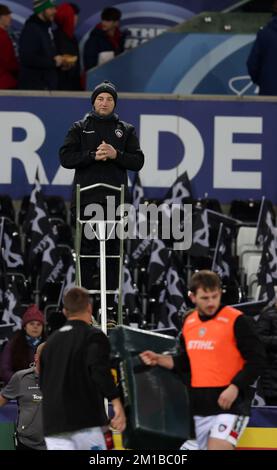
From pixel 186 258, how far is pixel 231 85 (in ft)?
10.2

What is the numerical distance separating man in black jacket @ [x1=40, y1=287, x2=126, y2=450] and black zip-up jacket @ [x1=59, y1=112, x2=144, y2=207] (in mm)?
2738

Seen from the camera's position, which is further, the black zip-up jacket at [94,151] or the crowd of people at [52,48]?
the crowd of people at [52,48]

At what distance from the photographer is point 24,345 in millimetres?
16453

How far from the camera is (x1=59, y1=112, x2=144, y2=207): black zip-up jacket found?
14555mm

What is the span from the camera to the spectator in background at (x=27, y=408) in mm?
14555

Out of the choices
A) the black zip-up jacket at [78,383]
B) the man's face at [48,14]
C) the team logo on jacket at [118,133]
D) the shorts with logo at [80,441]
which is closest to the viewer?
the black zip-up jacket at [78,383]

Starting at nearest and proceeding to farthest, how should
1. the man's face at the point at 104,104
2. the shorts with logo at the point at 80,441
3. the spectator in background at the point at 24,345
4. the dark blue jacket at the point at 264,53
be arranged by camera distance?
the shorts with logo at the point at 80,441
the man's face at the point at 104,104
the spectator in background at the point at 24,345
the dark blue jacket at the point at 264,53

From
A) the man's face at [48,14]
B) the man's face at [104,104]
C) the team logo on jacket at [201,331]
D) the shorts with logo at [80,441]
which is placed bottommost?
the shorts with logo at [80,441]

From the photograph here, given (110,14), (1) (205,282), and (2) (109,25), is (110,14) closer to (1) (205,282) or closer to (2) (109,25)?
(2) (109,25)

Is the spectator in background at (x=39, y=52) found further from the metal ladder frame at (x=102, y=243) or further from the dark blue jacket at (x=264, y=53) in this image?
the metal ladder frame at (x=102, y=243)

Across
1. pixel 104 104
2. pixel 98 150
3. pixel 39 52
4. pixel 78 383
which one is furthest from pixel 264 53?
pixel 78 383

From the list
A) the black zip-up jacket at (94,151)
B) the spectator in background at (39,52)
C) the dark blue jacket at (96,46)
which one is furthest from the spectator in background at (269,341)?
the dark blue jacket at (96,46)

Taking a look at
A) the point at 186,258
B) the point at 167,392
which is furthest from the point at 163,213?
the point at 167,392

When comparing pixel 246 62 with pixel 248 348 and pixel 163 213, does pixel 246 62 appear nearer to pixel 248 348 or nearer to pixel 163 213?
pixel 163 213
